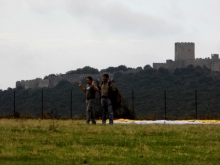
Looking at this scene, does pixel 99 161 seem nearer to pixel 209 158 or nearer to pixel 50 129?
pixel 209 158

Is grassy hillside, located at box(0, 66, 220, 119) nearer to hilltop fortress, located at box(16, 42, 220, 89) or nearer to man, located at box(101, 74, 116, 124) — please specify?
hilltop fortress, located at box(16, 42, 220, 89)

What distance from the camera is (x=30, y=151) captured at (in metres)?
13.3

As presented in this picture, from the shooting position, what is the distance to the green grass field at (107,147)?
40.3 feet

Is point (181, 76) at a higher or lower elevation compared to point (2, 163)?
higher

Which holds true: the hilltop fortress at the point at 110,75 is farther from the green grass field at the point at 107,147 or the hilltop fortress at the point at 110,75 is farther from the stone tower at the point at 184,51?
the green grass field at the point at 107,147

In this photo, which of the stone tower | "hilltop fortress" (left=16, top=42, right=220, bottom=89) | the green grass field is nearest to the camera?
the green grass field

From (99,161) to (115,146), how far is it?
2.31 metres

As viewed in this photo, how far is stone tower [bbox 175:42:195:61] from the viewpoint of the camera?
120m

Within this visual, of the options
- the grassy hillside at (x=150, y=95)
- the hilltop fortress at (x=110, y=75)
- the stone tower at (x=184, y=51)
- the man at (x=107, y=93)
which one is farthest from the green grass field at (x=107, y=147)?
the stone tower at (x=184, y=51)

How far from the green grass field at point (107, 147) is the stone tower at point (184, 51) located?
336 ft

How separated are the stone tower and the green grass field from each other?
336 feet

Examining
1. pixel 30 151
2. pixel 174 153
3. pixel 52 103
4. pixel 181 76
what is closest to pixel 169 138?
pixel 174 153

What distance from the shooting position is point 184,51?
397 feet

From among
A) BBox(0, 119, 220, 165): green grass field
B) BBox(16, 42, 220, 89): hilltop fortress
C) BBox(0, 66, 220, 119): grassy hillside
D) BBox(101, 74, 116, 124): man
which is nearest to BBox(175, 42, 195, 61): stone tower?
BBox(16, 42, 220, 89): hilltop fortress
